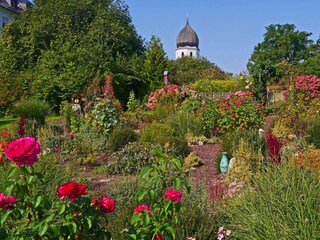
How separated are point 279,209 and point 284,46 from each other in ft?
178

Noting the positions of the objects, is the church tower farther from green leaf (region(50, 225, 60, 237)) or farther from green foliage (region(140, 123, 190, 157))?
green leaf (region(50, 225, 60, 237))

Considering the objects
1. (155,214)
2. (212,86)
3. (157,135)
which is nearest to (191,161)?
(157,135)

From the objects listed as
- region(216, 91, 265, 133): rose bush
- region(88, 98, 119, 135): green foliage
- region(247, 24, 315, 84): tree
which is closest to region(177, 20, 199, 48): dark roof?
region(247, 24, 315, 84): tree

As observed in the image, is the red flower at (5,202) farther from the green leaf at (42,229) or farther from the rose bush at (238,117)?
the rose bush at (238,117)

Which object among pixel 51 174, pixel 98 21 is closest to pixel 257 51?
pixel 98 21

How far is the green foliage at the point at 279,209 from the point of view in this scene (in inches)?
137

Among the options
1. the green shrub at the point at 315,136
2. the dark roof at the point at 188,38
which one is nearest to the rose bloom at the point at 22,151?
the green shrub at the point at 315,136

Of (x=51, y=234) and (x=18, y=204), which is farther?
(x=18, y=204)

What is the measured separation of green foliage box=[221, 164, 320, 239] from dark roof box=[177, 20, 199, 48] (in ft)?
277

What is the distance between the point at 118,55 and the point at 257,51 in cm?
3442

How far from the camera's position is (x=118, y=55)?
87.1 ft

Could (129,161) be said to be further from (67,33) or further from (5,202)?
(67,33)

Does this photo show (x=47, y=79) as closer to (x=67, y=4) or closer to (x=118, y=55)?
(x=118, y=55)

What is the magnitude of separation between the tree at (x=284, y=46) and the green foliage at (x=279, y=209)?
4940cm
